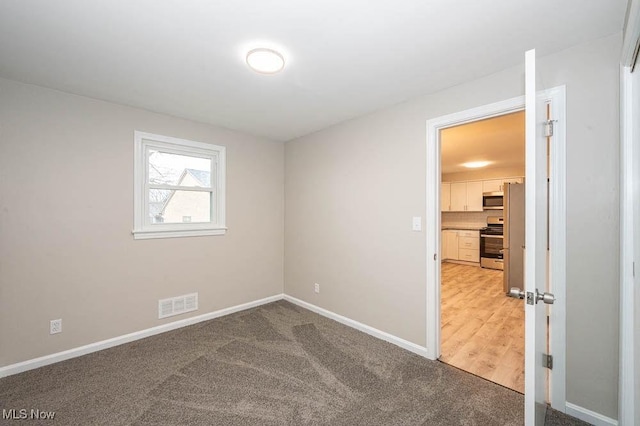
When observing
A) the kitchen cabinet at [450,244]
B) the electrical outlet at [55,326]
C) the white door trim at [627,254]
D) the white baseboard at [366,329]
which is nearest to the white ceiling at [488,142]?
the white door trim at [627,254]

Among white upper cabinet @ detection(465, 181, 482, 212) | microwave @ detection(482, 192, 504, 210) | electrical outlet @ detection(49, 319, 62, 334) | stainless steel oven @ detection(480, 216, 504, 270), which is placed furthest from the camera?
white upper cabinet @ detection(465, 181, 482, 212)

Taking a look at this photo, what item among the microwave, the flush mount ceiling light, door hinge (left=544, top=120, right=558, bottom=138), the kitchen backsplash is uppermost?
the flush mount ceiling light

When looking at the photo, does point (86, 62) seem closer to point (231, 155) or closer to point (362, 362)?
point (231, 155)

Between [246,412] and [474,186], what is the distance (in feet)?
23.1

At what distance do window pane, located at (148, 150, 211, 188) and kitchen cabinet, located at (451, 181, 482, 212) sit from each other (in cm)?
623

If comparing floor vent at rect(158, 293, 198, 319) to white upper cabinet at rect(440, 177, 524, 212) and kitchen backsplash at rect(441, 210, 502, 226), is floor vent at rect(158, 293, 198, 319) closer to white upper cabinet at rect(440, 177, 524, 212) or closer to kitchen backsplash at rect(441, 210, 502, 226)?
white upper cabinet at rect(440, 177, 524, 212)

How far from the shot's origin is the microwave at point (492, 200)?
6.44 m

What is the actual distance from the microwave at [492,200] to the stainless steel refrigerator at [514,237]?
2280mm

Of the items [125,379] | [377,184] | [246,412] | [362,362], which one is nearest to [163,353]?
[125,379]

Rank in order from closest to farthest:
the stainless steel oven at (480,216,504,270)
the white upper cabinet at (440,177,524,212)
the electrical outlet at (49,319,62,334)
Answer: the electrical outlet at (49,319,62,334) < the stainless steel oven at (480,216,504,270) < the white upper cabinet at (440,177,524,212)

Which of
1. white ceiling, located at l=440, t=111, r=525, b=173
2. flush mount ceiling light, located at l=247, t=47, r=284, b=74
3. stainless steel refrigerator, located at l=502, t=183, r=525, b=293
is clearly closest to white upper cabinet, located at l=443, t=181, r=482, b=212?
white ceiling, located at l=440, t=111, r=525, b=173

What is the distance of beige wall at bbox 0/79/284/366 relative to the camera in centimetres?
227

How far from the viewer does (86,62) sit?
2000mm

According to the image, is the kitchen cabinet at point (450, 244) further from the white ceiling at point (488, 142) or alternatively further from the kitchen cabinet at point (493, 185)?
the white ceiling at point (488, 142)
